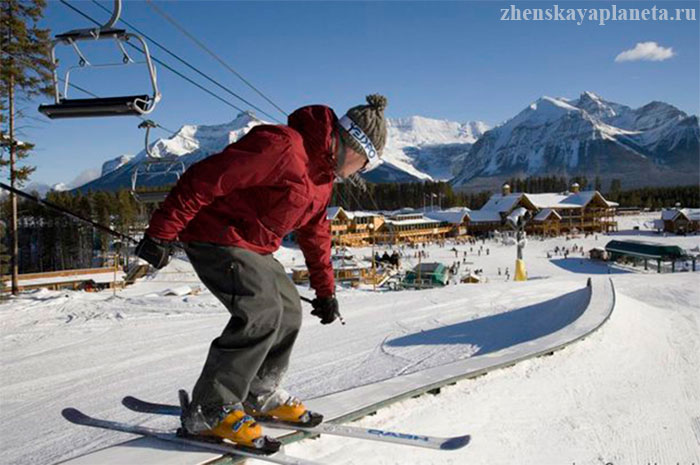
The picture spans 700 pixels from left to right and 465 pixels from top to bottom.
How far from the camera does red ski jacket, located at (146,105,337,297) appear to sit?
1.92 meters

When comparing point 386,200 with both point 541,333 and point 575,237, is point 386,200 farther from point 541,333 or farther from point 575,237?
point 541,333

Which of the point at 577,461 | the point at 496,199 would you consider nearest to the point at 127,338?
the point at 577,461

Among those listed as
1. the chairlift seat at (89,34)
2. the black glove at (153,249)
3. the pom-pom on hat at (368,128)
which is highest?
the chairlift seat at (89,34)

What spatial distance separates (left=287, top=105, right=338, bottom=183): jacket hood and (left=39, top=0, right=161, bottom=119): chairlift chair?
4.18ft

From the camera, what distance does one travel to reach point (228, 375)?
2098 millimetres

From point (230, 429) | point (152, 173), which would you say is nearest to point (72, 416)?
point (230, 429)

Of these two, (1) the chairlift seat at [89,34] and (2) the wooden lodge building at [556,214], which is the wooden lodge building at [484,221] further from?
(1) the chairlift seat at [89,34]

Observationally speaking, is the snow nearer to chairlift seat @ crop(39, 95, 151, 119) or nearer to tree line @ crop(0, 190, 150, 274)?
chairlift seat @ crop(39, 95, 151, 119)

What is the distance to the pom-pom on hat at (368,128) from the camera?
2307 millimetres

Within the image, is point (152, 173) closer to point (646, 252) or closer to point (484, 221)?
point (646, 252)

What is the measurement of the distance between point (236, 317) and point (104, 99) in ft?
6.35

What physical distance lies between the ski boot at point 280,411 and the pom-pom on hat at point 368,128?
1.29m

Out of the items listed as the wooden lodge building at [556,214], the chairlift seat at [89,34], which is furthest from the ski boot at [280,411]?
the wooden lodge building at [556,214]

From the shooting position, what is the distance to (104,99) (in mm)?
3100
